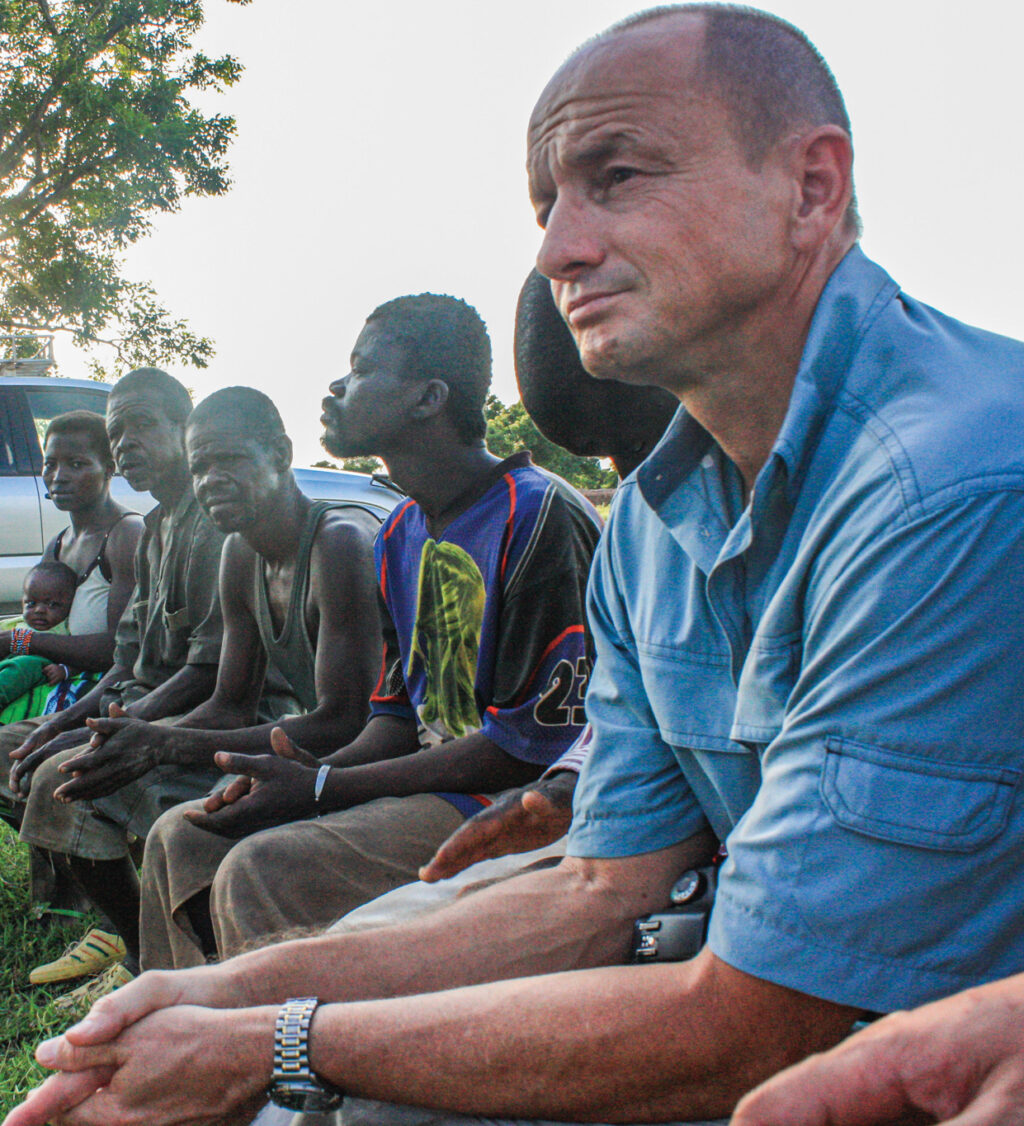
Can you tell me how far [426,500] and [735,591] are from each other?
182 centimetres

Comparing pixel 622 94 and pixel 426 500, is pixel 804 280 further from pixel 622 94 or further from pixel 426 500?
pixel 426 500

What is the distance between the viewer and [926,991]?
112cm

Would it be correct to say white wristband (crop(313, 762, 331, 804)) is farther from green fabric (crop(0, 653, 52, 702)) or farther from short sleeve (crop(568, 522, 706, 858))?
green fabric (crop(0, 653, 52, 702))

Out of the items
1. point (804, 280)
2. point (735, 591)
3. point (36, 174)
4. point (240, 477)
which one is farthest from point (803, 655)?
point (36, 174)

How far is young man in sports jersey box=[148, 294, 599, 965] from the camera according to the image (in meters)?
2.61

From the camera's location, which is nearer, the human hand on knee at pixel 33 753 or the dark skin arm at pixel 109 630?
the human hand on knee at pixel 33 753

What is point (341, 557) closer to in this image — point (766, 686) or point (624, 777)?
point (624, 777)

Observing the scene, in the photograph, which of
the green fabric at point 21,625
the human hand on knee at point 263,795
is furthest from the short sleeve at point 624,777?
the green fabric at point 21,625

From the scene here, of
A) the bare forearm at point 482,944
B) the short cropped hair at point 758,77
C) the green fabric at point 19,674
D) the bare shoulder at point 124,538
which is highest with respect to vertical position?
the short cropped hair at point 758,77

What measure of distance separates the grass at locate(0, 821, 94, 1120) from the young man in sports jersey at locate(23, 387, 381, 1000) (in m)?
0.18

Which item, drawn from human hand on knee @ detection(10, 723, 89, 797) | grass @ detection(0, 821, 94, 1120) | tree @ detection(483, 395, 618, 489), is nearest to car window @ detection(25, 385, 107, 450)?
grass @ detection(0, 821, 94, 1120)

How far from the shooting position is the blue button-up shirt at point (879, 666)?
43.8 inches

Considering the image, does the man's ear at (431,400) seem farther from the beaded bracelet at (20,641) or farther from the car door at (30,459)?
the car door at (30,459)

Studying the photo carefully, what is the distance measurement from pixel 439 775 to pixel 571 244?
157cm
